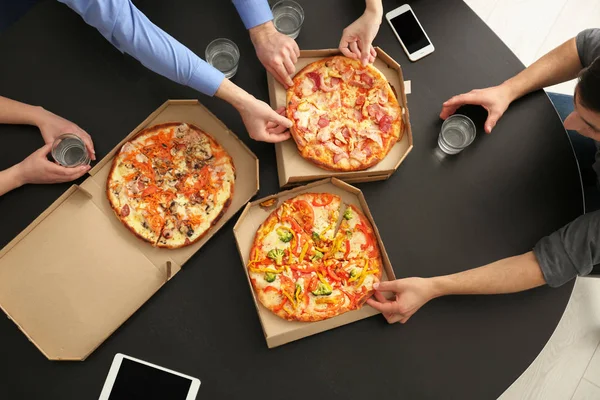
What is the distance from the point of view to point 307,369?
152cm

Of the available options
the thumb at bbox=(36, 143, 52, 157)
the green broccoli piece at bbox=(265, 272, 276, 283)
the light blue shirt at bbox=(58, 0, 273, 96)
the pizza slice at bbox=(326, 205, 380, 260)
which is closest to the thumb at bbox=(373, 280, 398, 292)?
the pizza slice at bbox=(326, 205, 380, 260)

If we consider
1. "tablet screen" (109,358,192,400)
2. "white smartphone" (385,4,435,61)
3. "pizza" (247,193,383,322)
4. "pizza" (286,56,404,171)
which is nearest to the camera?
"tablet screen" (109,358,192,400)

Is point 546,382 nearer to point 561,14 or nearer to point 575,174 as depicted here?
point 575,174

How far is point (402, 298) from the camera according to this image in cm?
152

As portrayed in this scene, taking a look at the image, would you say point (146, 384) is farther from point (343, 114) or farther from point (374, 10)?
point (374, 10)

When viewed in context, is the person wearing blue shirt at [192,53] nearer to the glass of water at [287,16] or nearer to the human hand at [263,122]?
the human hand at [263,122]

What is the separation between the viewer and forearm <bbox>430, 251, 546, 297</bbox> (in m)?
1.57

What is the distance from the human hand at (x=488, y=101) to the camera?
5.66ft

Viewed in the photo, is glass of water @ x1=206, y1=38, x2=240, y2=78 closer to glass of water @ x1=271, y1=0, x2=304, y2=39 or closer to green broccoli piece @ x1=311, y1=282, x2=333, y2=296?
glass of water @ x1=271, y1=0, x2=304, y2=39

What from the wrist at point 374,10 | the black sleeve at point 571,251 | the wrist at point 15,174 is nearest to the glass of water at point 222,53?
the wrist at point 374,10

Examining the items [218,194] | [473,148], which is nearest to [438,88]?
[473,148]

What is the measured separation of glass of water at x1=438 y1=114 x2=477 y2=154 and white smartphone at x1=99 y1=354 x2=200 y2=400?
3.84ft

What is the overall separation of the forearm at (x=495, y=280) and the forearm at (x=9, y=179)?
1.41 meters

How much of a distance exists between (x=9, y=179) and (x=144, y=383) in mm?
787
